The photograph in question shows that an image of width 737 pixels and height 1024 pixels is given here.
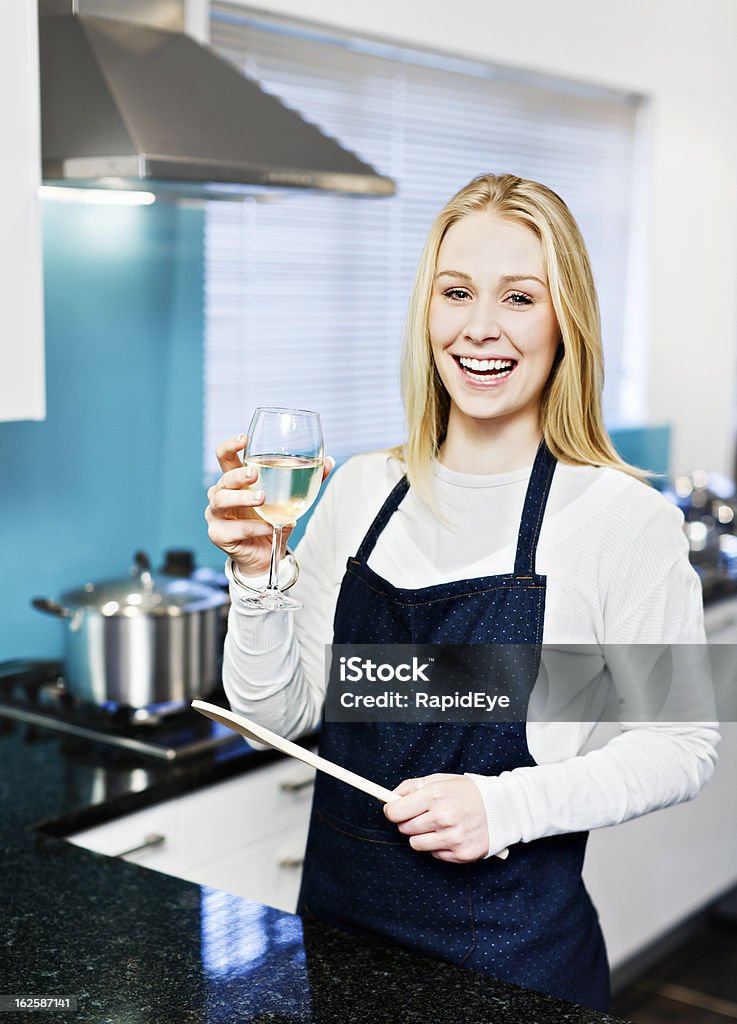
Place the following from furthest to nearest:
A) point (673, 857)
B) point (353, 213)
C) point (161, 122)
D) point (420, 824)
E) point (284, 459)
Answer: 1. point (353, 213)
2. point (673, 857)
3. point (161, 122)
4. point (420, 824)
5. point (284, 459)

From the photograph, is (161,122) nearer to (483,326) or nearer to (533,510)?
(483,326)

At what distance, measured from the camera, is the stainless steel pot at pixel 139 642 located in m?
2.05

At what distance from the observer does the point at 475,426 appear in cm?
151

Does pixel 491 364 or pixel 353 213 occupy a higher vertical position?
pixel 353 213

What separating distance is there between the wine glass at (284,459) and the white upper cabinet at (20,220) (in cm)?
74

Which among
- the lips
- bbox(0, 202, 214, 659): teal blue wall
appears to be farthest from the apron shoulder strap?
bbox(0, 202, 214, 659): teal blue wall

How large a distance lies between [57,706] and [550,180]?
7.02ft

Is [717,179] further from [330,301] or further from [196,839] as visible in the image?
[196,839]

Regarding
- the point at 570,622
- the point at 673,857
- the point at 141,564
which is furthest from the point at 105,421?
the point at 673,857

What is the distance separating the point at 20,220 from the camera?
1.79 metres

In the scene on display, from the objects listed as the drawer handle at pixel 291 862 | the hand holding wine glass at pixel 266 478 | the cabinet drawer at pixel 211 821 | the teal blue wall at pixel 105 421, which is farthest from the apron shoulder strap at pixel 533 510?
the teal blue wall at pixel 105 421

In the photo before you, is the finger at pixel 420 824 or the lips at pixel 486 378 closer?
the finger at pixel 420 824

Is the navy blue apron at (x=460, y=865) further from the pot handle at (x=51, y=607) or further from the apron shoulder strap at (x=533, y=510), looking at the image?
the pot handle at (x=51, y=607)

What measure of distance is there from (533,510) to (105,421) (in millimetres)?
1200
